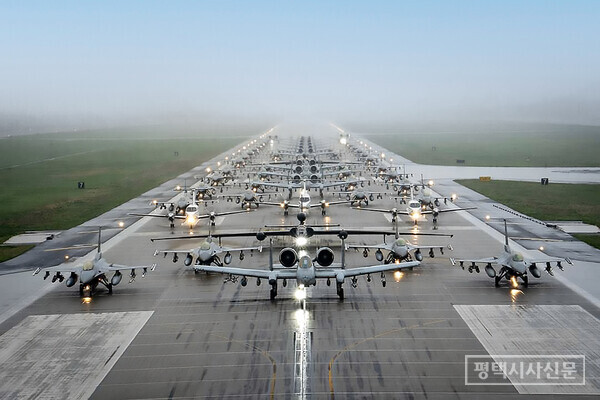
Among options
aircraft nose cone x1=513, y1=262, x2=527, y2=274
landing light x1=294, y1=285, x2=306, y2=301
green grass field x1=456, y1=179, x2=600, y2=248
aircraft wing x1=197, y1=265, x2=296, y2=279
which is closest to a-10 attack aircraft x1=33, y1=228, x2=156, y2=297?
aircraft wing x1=197, y1=265, x2=296, y2=279

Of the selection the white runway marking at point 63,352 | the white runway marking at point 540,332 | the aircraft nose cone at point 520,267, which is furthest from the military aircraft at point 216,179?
the white runway marking at point 540,332

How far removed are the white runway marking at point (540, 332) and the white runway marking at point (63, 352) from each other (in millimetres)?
28814

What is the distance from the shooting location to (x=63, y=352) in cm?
3556

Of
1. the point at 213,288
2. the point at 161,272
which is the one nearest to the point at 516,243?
the point at 213,288

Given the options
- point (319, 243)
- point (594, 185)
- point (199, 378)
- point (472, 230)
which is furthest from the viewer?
point (594, 185)

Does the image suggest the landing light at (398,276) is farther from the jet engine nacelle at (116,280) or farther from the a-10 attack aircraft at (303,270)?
the jet engine nacelle at (116,280)

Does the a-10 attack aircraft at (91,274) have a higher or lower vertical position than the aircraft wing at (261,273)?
lower

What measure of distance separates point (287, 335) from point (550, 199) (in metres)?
79.3

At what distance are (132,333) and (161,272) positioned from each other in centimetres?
1573

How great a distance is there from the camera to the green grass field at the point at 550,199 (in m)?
79.4

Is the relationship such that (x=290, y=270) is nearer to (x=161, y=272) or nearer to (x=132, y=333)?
(x=132, y=333)

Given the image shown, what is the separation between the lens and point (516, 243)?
6353cm

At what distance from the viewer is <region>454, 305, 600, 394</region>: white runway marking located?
31531 millimetres

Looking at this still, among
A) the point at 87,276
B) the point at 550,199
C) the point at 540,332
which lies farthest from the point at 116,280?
the point at 550,199
